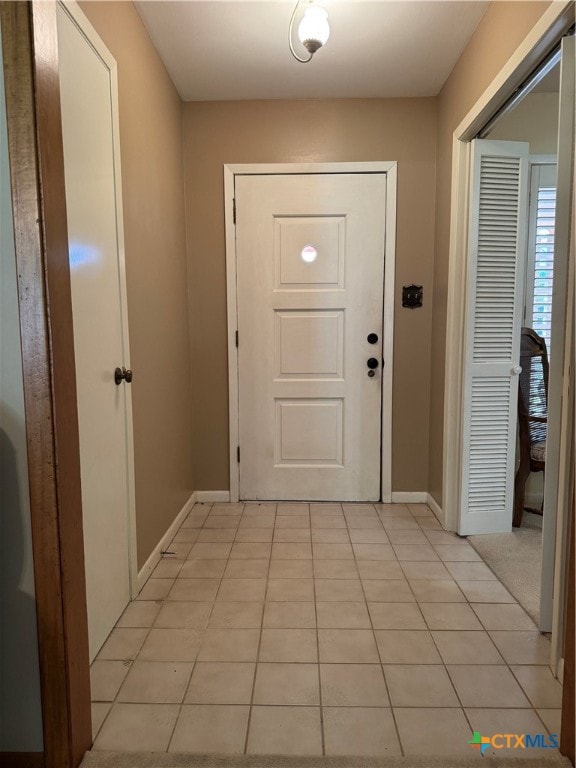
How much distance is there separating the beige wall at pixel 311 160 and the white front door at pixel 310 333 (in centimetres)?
12

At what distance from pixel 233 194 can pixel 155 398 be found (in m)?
1.39

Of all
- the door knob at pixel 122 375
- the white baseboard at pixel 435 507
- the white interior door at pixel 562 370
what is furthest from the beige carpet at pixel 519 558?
the door knob at pixel 122 375

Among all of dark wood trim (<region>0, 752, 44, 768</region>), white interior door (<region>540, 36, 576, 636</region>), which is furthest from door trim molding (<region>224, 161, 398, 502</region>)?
dark wood trim (<region>0, 752, 44, 768</region>)

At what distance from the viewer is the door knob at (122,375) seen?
172 centimetres

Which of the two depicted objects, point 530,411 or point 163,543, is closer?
point 163,543

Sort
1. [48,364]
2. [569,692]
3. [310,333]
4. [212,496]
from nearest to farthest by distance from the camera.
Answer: [48,364] → [569,692] → [310,333] → [212,496]

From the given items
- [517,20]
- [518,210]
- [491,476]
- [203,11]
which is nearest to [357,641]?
[491,476]

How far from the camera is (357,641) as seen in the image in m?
1.61

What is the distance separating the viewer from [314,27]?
180 cm

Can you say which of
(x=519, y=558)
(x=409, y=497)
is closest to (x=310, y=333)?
(x=409, y=497)

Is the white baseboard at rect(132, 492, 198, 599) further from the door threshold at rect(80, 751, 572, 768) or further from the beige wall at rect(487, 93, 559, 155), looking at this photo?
the beige wall at rect(487, 93, 559, 155)

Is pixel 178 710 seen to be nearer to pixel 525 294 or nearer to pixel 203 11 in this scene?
pixel 203 11

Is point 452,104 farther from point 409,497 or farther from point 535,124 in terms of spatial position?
point 409,497

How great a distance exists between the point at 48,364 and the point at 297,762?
1149 mm
